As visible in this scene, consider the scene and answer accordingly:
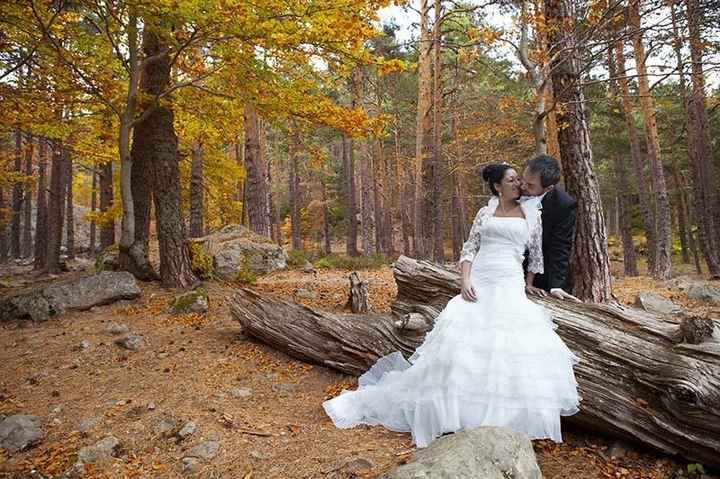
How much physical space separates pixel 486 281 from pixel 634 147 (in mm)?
14886

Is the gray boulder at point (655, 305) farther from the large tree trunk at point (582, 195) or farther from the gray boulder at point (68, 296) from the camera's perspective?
the gray boulder at point (68, 296)

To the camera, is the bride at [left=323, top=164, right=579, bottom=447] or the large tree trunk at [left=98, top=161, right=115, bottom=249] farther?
the large tree trunk at [left=98, top=161, right=115, bottom=249]

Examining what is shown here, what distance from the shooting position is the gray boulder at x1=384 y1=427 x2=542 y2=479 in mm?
2645

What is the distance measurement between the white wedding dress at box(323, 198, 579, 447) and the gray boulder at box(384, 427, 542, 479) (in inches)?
12.0

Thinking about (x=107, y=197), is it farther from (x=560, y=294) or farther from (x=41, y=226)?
(x=560, y=294)

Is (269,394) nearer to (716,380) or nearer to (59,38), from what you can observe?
(716,380)

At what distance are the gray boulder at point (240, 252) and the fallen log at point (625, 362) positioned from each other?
6.74m

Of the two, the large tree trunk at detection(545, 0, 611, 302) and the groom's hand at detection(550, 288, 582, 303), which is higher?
the large tree trunk at detection(545, 0, 611, 302)

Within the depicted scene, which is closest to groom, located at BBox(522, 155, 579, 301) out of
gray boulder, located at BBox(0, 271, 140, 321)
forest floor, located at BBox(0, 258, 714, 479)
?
forest floor, located at BBox(0, 258, 714, 479)

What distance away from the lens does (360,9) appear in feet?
21.4

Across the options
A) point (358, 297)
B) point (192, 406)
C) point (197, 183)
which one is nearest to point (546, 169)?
point (192, 406)

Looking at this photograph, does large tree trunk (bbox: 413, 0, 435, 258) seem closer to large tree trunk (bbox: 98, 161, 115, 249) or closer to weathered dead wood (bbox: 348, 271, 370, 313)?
weathered dead wood (bbox: 348, 271, 370, 313)

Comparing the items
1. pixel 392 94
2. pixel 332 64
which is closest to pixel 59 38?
pixel 332 64

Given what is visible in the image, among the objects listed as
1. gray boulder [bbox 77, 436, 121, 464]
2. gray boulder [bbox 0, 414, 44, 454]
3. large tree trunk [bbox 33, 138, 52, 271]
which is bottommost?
gray boulder [bbox 77, 436, 121, 464]
